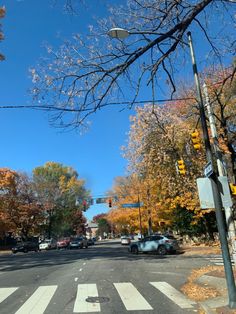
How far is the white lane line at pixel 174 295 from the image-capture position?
970 cm

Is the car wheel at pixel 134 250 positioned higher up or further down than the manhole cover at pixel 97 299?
higher up

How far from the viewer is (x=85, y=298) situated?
1071 cm

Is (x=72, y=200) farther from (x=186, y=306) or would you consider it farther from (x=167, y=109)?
(x=186, y=306)

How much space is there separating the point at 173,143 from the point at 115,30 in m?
23.8

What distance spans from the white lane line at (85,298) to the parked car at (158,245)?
1872 cm

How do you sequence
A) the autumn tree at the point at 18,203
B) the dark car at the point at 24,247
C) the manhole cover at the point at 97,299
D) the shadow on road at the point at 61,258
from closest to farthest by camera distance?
1. the manhole cover at the point at 97,299
2. the shadow on road at the point at 61,258
3. the dark car at the point at 24,247
4. the autumn tree at the point at 18,203

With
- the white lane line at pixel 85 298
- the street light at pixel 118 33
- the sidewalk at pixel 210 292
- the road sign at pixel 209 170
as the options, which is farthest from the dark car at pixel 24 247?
the street light at pixel 118 33

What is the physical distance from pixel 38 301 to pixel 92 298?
1.36 m

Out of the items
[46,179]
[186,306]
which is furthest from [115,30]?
[46,179]

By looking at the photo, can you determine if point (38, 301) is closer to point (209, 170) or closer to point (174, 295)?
point (174, 295)

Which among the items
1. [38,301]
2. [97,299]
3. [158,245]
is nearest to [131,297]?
[97,299]

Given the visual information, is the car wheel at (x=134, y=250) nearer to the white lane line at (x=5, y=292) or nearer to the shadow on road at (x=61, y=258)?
the shadow on road at (x=61, y=258)

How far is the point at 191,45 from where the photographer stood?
10516 mm

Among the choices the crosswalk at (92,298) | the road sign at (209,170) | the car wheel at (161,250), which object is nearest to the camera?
the crosswalk at (92,298)
